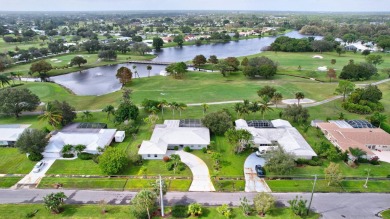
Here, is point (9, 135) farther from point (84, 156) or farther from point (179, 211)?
point (179, 211)

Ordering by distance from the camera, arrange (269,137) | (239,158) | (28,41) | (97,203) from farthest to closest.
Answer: (28,41), (269,137), (239,158), (97,203)

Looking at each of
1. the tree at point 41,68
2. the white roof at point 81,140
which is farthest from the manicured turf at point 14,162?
the tree at point 41,68

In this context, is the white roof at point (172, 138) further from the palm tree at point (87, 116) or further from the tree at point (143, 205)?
the palm tree at point (87, 116)

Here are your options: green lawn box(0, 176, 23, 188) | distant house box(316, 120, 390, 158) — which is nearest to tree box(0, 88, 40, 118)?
green lawn box(0, 176, 23, 188)

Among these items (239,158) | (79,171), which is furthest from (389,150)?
(79,171)

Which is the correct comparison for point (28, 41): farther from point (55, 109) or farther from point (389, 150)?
point (389, 150)

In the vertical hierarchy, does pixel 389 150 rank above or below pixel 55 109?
below

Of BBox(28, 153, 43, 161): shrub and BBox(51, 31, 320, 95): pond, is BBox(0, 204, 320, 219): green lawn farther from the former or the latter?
BBox(51, 31, 320, 95): pond
